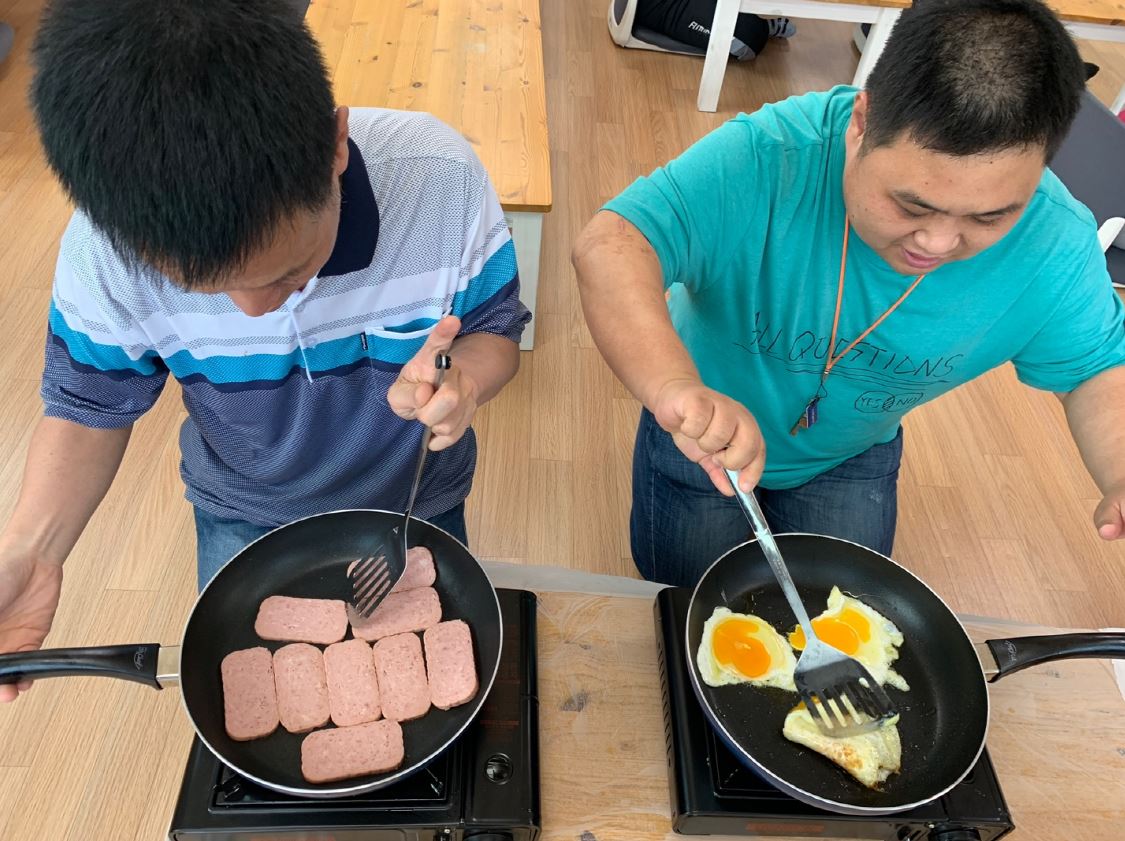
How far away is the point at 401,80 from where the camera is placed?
98.3 inches

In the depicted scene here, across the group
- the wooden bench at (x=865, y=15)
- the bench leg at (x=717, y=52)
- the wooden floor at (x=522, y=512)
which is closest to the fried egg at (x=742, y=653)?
the wooden floor at (x=522, y=512)

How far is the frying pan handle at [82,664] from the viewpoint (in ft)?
2.72

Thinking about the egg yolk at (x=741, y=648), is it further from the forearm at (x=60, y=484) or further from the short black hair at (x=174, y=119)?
the forearm at (x=60, y=484)

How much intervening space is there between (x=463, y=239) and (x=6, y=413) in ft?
6.23

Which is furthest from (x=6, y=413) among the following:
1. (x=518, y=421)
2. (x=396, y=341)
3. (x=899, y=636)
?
(x=899, y=636)

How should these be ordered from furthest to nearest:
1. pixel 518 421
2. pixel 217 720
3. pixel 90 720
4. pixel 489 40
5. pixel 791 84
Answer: pixel 791 84, pixel 489 40, pixel 518 421, pixel 90 720, pixel 217 720

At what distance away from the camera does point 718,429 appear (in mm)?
945

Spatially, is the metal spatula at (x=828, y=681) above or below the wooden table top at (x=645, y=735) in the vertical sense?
above

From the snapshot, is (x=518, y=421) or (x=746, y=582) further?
(x=518, y=421)

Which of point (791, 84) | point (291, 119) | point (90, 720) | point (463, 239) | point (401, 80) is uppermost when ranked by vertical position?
point (291, 119)

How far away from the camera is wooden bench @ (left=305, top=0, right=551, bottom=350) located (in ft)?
7.51

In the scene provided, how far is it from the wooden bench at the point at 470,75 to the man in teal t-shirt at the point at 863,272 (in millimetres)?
846

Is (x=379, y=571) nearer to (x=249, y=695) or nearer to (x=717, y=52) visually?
(x=249, y=695)

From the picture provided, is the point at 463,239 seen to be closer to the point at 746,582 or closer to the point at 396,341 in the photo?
the point at 396,341
